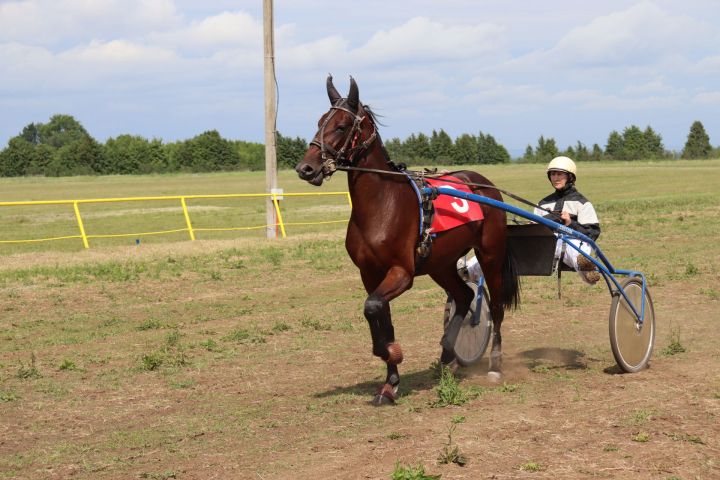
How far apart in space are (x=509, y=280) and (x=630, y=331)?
1.14 meters

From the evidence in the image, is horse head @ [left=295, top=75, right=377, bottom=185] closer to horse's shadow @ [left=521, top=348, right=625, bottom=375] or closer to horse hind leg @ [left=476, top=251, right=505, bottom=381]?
horse hind leg @ [left=476, top=251, right=505, bottom=381]

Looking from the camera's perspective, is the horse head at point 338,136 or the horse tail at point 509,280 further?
the horse tail at point 509,280

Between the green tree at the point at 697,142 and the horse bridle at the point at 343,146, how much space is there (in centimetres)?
8158

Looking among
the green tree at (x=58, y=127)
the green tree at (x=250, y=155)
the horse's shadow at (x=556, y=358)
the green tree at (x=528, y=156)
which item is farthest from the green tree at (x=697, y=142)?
the green tree at (x=58, y=127)

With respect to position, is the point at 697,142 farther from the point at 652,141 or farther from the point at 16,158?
the point at 16,158

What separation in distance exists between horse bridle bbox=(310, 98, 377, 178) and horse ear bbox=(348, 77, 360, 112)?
0.13 ft

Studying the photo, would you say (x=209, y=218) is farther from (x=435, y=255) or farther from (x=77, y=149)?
(x=77, y=149)

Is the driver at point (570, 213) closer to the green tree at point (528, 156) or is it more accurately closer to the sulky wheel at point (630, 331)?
the sulky wheel at point (630, 331)

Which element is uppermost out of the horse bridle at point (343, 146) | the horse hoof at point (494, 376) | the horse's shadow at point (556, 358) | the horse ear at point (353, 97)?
the horse ear at point (353, 97)

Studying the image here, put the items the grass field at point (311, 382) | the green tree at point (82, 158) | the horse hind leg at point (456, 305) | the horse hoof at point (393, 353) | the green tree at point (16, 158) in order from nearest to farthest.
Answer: the grass field at point (311, 382), the horse hoof at point (393, 353), the horse hind leg at point (456, 305), the green tree at point (82, 158), the green tree at point (16, 158)

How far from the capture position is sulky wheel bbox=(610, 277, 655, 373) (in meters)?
7.83

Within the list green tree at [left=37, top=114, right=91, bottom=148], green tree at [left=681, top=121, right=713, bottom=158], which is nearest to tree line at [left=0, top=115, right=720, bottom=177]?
green tree at [left=681, top=121, right=713, bottom=158]

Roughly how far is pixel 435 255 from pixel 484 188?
1208mm

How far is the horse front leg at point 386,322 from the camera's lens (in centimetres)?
667
